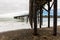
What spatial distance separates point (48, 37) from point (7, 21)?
790 cm

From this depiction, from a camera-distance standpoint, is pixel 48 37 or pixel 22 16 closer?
pixel 48 37

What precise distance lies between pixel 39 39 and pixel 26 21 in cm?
756

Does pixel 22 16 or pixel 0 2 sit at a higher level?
pixel 0 2

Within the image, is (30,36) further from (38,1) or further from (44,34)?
(38,1)

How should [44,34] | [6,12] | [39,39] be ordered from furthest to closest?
1. [6,12]
2. [44,34]
3. [39,39]

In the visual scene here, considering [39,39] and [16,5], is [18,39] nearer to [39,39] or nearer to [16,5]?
[39,39]

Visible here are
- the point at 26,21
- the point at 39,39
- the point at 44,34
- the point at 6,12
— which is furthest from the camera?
the point at 6,12

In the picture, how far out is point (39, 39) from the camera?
5.13 meters

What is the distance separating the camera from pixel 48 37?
5266 mm

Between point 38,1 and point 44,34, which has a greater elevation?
point 38,1

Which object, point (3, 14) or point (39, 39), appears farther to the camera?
point (3, 14)

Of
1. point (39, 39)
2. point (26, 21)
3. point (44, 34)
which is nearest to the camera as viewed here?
point (39, 39)

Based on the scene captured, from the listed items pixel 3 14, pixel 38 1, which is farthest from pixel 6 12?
pixel 38 1

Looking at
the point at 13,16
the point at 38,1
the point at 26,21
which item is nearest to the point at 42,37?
the point at 38,1
